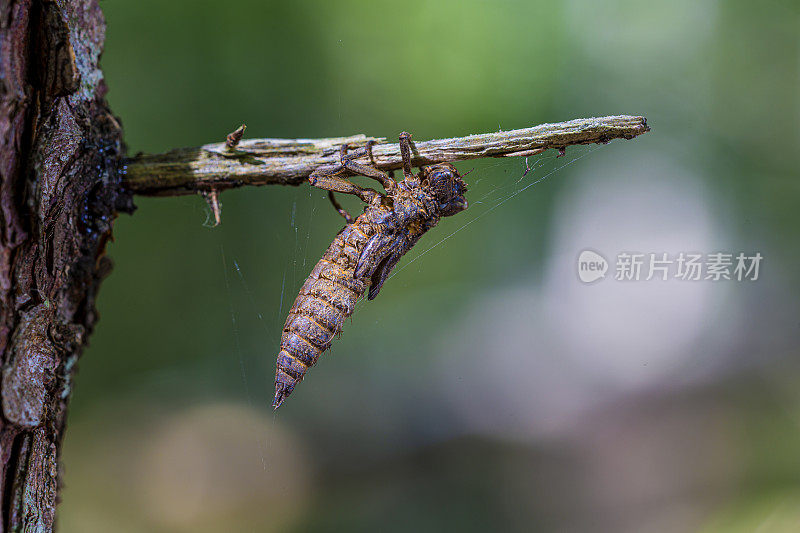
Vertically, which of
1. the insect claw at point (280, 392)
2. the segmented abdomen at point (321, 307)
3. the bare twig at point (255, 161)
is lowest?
the insect claw at point (280, 392)

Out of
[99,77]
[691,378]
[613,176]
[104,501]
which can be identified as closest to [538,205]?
[613,176]

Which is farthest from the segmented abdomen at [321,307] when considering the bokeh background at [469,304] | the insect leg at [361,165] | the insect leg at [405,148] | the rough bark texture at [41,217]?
the bokeh background at [469,304]

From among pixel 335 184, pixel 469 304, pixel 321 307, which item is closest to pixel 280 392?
pixel 321 307

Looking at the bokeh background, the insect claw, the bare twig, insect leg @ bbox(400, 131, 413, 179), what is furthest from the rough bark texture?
the bokeh background

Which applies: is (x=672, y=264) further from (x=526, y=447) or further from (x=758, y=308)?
(x=526, y=447)

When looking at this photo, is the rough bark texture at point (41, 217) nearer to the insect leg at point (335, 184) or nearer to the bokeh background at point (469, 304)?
the insect leg at point (335, 184)

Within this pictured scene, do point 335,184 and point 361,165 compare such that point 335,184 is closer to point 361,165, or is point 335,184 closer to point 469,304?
point 361,165
